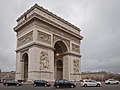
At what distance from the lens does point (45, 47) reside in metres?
41.5

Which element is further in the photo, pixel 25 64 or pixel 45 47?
pixel 25 64

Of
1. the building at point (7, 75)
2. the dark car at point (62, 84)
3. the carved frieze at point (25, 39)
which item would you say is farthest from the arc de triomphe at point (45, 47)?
the building at point (7, 75)

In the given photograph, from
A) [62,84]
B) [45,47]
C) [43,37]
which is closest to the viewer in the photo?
[62,84]

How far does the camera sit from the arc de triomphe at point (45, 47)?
3962cm

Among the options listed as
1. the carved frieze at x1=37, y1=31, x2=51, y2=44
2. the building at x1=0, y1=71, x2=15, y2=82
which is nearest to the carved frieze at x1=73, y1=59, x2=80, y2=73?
the carved frieze at x1=37, y1=31, x2=51, y2=44

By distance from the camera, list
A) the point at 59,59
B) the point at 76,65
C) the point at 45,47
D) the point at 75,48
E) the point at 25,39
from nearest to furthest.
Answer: the point at 45,47 < the point at 25,39 < the point at 59,59 < the point at 76,65 < the point at 75,48

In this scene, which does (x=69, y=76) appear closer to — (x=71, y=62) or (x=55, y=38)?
(x=71, y=62)

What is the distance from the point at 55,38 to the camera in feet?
149

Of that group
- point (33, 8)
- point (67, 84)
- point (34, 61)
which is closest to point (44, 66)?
point (34, 61)

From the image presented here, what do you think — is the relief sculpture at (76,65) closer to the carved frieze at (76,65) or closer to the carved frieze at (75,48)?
the carved frieze at (76,65)

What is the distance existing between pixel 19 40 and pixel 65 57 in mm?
12625

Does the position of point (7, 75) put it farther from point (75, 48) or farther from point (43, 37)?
point (43, 37)

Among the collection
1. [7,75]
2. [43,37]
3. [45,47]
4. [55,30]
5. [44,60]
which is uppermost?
[55,30]

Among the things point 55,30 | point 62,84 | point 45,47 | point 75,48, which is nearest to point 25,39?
point 45,47
